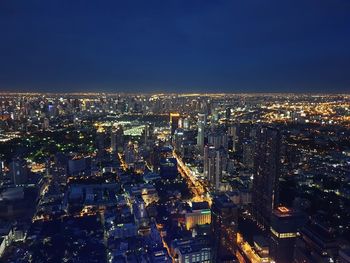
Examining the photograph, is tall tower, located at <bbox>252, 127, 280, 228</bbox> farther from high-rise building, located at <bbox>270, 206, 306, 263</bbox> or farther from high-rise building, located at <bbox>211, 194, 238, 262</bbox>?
high-rise building, located at <bbox>270, 206, 306, 263</bbox>

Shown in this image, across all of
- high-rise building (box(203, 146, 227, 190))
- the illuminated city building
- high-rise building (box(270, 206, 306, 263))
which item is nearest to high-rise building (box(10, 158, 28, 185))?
the illuminated city building

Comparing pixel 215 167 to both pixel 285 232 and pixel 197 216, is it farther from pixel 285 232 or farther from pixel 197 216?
pixel 285 232

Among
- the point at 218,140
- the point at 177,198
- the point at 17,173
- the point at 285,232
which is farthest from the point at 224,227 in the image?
the point at 218,140

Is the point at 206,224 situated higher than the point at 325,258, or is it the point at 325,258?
the point at 325,258

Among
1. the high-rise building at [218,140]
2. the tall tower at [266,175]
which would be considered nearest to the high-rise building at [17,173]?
the tall tower at [266,175]

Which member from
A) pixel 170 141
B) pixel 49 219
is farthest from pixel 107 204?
pixel 170 141

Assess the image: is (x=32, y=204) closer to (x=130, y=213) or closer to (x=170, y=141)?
(x=130, y=213)
